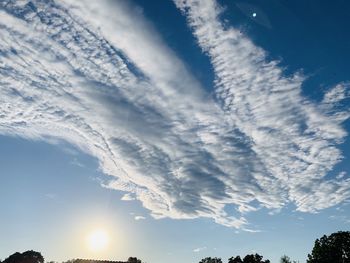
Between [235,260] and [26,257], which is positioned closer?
[235,260]

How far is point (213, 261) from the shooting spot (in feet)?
455

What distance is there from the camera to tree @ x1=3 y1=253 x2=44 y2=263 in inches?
3359

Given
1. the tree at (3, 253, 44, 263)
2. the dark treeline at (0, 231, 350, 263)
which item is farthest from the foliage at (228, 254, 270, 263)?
the tree at (3, 253, 44, 263)

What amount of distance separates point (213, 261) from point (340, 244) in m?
72.5

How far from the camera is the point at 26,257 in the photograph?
86.8m

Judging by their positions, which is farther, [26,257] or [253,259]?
[26,257]

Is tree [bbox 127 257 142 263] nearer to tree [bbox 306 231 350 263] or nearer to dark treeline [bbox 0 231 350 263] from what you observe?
dark treeline [bbox 0 231 350 263]

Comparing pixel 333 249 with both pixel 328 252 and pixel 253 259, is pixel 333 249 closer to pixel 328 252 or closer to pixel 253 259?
pixel 328 252

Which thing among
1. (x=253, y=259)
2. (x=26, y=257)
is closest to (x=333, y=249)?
(x=253, y=259)

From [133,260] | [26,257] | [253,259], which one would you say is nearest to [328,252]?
[253,259]

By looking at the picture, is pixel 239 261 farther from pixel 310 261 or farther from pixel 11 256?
pixel 11 256

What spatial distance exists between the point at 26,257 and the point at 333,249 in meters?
73.8

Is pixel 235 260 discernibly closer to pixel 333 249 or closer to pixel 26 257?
pixel 333 249

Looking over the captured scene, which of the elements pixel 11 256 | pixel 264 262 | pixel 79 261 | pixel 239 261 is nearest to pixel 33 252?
pixel 11 256
